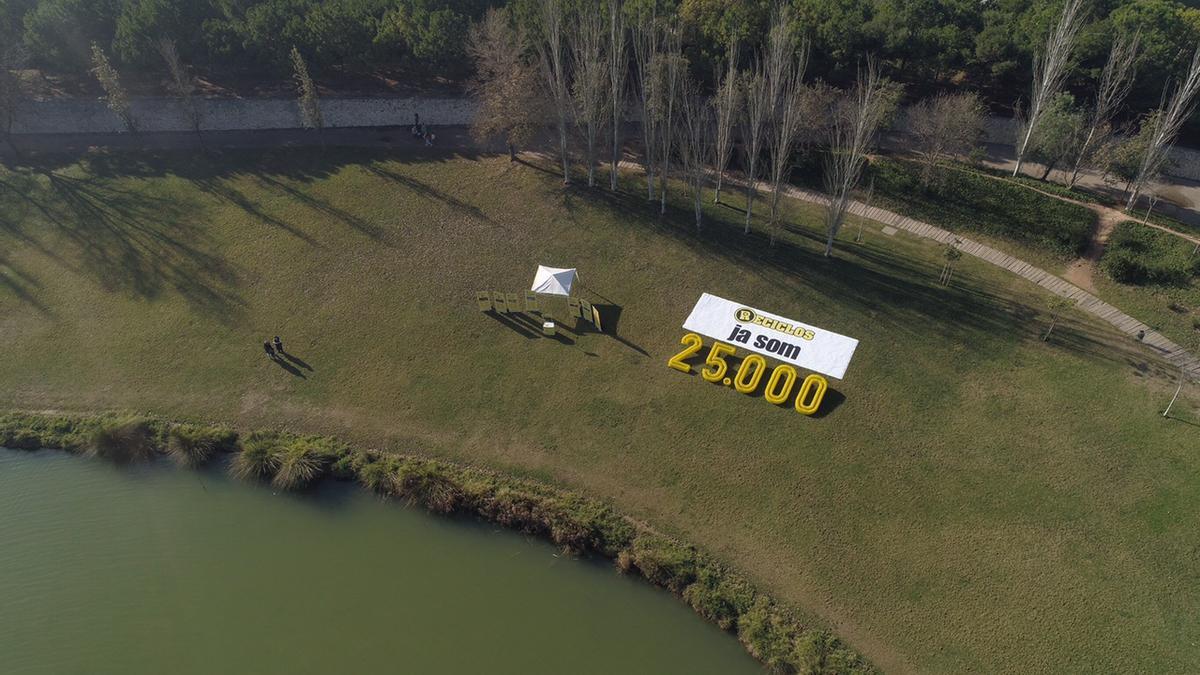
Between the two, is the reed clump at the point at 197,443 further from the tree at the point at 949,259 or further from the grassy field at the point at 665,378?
the tree at the point at 949,259

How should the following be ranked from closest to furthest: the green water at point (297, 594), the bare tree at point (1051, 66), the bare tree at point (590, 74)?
the green water at point (297, 594) < the bare tree at point (590, 74) < the bare tree at point (1051, 66)

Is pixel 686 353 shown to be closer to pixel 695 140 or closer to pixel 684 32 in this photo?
pixel 695 140

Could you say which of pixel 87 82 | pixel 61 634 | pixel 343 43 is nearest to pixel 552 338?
pixel 61 634

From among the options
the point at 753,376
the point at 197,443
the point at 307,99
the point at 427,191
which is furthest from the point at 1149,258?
the point at 307,99

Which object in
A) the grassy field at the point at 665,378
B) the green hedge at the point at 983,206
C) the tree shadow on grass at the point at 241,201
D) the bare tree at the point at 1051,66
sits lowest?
the grassy field at the point at 665,378

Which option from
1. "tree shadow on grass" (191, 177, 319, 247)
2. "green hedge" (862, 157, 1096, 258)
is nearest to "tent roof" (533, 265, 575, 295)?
"tree shadow on grass" (191, 177, 319, 247)

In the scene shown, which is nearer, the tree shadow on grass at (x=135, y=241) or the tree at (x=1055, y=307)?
the tree at (x=1055, y=307)

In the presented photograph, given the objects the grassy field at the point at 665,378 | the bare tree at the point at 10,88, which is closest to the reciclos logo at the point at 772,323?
the grassy field at the point at 665,378
